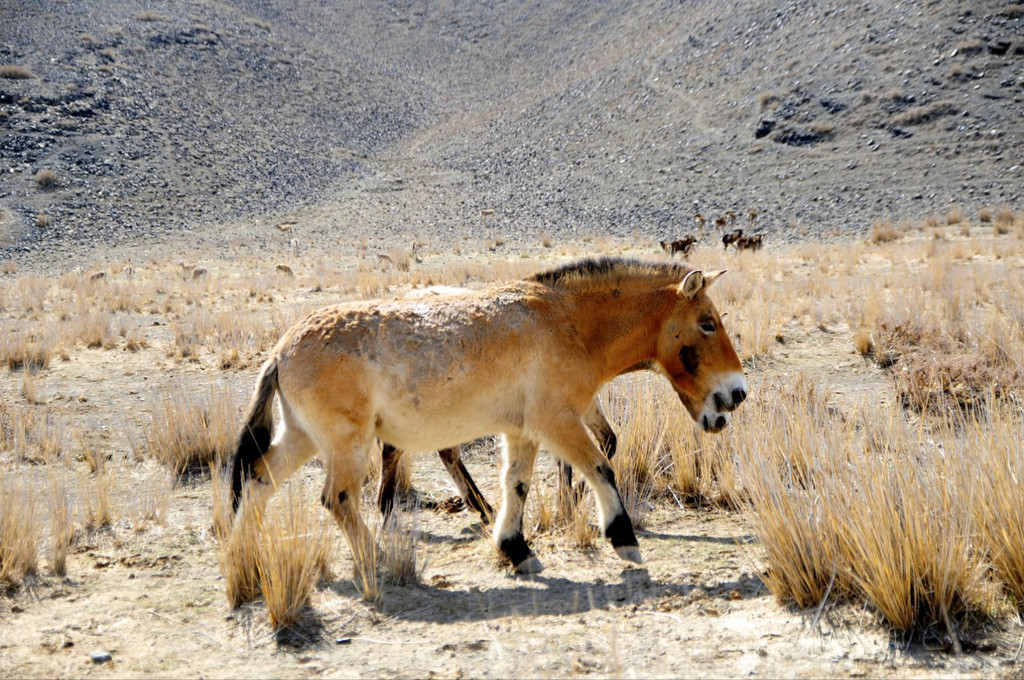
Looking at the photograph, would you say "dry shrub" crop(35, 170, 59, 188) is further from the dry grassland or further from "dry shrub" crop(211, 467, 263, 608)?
"dry shrub" crop(211, 467, 263, 608)

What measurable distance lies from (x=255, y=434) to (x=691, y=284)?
316cm

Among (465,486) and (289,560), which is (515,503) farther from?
(289,560)

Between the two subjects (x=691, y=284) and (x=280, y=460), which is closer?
(x=280, y=460)

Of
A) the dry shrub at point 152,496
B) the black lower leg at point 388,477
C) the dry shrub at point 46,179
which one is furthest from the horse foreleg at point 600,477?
the dry shrub at point 46,179

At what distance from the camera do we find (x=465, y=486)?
7082 millimetres

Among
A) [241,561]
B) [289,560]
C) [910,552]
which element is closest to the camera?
[910,552]

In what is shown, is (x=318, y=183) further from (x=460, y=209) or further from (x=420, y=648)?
(x=420, y=648)

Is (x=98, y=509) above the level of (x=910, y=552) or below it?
above

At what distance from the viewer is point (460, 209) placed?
47250 mm

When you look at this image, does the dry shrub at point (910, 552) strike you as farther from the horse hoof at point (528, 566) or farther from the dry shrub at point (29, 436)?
the dry shrub at point (29, 436)

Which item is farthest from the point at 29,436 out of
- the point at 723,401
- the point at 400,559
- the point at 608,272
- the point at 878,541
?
the point at 878,541

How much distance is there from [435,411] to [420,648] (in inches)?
65.4

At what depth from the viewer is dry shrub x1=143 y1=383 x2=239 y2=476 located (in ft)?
27.2

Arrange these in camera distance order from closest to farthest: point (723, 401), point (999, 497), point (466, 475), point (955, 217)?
point (999, 497) → point (723, 401) → point (466, 475) → point (955, 217)
